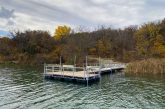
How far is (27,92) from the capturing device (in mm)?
34281

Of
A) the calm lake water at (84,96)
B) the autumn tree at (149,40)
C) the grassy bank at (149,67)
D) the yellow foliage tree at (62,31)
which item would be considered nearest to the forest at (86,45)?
the autumn tree at (149,40)

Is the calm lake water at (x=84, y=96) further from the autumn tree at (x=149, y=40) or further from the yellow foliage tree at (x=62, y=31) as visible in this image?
the yellow foliage tree at (x=62, y=31)

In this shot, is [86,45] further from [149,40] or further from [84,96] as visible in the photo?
[84,96]

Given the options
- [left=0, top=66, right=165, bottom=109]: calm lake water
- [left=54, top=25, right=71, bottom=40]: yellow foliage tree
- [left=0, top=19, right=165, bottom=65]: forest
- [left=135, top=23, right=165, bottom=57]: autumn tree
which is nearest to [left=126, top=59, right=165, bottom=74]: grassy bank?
[left=0, top=66, right=165, bottom=109]: calm lake water

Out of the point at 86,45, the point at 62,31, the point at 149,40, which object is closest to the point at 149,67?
the point at 149,40

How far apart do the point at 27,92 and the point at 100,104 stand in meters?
10.8

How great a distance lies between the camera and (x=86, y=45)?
85375 mm

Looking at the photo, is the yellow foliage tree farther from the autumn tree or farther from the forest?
the autumn tree

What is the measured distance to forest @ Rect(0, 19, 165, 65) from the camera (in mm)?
77250

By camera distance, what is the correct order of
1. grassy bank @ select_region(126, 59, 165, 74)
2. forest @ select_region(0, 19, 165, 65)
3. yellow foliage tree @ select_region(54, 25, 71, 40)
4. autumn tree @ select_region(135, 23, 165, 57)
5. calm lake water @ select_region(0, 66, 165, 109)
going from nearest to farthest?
calm lake water @ select_region(0, 66, 165, 109), grassy bank @ select_region(126, 59, 165, 74), autumn tree @ select_region(135, 23, 165, 57), forest @ select_region(0, 19, 165, 65), yellow foliage tree @ select_region(54, 25, 71, 40)

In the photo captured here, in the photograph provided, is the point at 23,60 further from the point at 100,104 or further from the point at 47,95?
the point at 100,104

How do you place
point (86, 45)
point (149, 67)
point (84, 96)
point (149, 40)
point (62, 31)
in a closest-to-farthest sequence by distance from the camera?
point (84, 96) < point (149, 67) < point (149, 40) < point (86, 45) < point (62, 31)

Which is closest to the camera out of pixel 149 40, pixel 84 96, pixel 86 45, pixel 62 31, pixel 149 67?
pixel 84 96

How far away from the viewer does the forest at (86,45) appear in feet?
253
